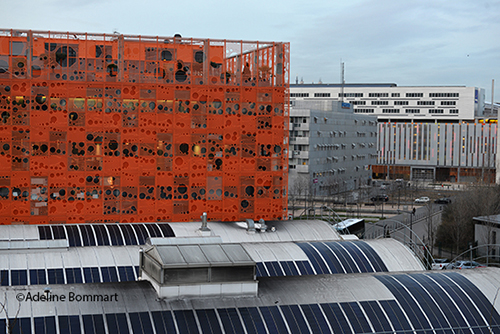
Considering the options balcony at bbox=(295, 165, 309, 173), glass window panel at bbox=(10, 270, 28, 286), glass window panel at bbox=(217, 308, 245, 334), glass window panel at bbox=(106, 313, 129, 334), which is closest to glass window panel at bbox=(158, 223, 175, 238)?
glass window panel at bbox=(10, 270, 28, 286)

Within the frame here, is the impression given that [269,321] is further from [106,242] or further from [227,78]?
[227,78]

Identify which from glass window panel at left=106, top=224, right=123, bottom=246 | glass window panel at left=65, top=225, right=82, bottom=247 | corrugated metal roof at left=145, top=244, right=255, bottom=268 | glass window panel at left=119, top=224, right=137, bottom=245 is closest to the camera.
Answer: corrugated metal roof at left=145, top=244, right=255, bottom=268

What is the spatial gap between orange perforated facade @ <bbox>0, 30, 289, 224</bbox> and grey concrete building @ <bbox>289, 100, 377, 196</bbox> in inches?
2206

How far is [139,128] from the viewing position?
164 ft

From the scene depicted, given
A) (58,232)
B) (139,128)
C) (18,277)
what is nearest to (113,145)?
(139,128)

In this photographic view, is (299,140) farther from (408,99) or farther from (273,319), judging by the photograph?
(273,319)

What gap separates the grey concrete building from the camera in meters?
117

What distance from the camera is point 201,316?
86.5 ft

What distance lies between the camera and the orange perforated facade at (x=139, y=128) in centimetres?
4828

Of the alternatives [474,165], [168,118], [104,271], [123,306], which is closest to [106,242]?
[104,271]

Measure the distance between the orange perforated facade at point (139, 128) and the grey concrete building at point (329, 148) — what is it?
56040mm

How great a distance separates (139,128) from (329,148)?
8026cm

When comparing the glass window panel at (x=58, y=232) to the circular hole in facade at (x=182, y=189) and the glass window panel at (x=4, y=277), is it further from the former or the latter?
the circular hole in facade at (x=182, y=189)

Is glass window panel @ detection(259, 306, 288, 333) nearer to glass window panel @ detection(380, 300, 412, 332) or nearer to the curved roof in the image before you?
the curved roof
